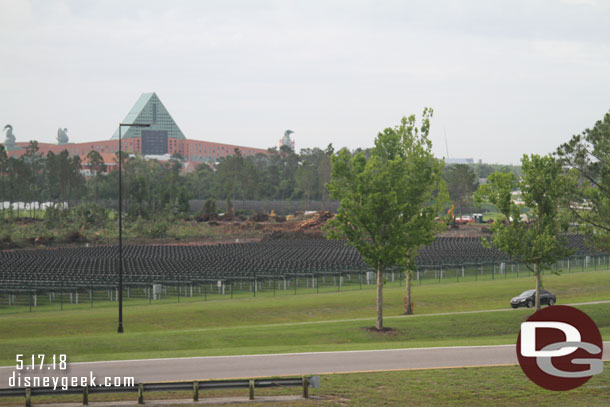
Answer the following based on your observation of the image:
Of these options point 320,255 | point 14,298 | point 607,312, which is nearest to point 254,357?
point 607,312

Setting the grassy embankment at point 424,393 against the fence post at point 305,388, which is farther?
the fence post at point 305,388

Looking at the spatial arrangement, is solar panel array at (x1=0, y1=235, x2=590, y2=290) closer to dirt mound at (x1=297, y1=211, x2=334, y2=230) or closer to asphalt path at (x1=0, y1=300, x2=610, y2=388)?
asphalt path at (x1=0, y1=300, x2=610, y2=388)

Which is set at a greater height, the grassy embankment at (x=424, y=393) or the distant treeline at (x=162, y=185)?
the distant treeline at (x=162, y=185)

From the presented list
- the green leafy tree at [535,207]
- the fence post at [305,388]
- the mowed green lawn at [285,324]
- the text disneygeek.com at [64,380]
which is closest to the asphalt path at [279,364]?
the text disneygeek.com at [64,380]

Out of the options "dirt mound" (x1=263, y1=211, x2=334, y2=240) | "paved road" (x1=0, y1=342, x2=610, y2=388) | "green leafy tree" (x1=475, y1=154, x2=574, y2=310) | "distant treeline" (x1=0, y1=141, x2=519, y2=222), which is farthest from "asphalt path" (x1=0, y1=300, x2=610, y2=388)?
"distant treeline" (x1=0, y1=141, x2=519, y2=222)

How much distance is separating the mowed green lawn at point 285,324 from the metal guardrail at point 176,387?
22.9 ft

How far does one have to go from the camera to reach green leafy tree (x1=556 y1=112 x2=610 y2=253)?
1398 inches

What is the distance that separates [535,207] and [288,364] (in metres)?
19.2

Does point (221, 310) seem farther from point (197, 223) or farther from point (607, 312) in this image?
point (197, 223)

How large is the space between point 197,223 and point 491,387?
10744cm

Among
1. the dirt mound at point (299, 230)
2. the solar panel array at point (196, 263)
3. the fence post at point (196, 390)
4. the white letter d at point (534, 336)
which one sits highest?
the dirt mound at point (299, 230)

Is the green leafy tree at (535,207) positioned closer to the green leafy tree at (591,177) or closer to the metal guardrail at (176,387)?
the green leafy tree at (591,177)

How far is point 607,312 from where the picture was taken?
38938 mm

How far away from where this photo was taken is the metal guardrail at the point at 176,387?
17.9 m
